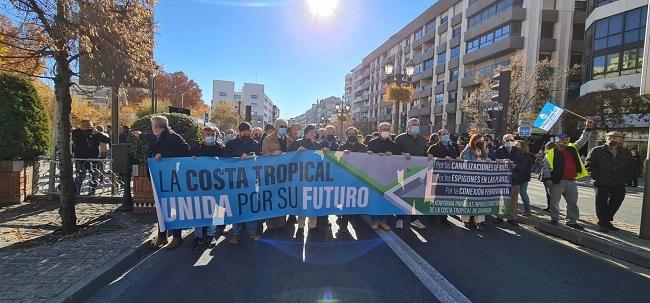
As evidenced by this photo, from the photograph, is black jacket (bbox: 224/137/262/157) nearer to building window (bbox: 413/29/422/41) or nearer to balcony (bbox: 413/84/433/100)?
balcony (bbox: 413/84/433/100)

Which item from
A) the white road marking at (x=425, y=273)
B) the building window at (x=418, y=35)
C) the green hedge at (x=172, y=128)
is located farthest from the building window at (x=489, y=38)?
the white road marking at (x=425, y=273)

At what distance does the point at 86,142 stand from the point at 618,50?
3490 cm

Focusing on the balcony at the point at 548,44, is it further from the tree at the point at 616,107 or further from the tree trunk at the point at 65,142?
the tree trunk at the point at 65,142

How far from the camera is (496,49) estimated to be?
146 feet

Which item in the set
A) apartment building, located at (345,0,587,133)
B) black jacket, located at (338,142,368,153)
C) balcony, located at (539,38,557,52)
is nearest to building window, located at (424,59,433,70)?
apartment building, located at (345,0,587,133)

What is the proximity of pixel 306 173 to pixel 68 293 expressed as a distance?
371cm

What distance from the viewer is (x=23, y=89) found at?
8.33 m

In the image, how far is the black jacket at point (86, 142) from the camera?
9.83m

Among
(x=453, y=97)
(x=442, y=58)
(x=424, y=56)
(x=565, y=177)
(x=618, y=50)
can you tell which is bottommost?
(x=565, y=177)

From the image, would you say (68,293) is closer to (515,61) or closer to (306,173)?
(306,173)

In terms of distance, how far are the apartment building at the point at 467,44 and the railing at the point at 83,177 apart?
19.0m

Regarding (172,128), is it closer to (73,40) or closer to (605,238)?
(73,40)

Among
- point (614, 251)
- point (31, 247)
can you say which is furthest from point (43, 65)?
point (614, 251)

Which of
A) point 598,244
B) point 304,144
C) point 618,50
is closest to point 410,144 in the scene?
point 304,144
